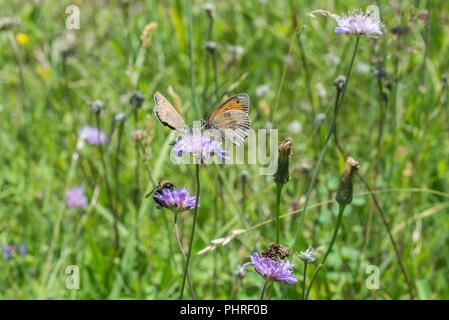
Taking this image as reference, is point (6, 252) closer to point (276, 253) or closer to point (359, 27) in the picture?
point (276, 253)

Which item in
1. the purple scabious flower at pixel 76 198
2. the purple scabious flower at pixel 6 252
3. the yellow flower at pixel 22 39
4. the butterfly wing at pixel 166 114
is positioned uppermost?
the yellow flower at pixel 22 39

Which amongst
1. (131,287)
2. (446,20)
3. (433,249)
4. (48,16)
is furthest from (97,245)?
(48,16)

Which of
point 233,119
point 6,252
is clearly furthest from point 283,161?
point 6,252

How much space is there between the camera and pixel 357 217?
1925mm

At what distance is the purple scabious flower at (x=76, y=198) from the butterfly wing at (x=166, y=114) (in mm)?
891

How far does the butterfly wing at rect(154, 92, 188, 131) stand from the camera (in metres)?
1.04

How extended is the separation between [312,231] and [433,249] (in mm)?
320

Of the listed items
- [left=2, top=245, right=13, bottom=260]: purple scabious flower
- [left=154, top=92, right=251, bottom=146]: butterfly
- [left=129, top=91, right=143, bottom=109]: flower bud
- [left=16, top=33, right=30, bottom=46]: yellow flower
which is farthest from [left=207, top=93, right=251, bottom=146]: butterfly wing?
[left=16, top=33, right=30, bottom=46]: yellow flower

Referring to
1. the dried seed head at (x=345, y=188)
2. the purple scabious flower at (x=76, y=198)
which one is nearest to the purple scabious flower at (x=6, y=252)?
the purple scabious flower at (x=76, y=198)

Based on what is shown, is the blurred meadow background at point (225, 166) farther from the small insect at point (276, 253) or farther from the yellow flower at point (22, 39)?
the small insect at point (276, 253)

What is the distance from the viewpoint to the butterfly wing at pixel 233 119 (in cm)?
110

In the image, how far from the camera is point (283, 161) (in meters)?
1.11
